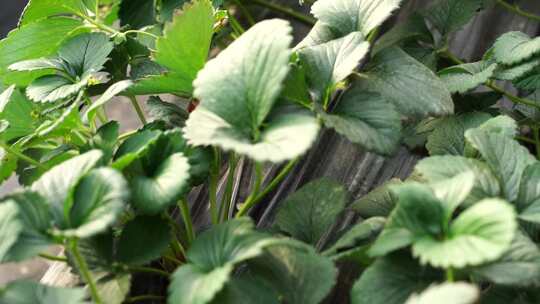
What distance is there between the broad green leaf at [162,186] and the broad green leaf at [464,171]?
0.20m

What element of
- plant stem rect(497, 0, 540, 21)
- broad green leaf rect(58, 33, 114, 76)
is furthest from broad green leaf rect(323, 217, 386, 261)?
plant stem rect(497, 0, 540, 21)

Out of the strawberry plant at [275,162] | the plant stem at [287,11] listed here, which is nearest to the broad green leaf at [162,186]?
the strawberry plant at [275,162]

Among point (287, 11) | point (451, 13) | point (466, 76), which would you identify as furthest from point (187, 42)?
point (287, 11)

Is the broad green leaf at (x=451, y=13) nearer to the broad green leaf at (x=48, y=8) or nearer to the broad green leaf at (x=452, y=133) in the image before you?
the broad green leaf at (x=452, y=133)

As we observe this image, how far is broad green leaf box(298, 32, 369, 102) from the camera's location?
2.10 ft

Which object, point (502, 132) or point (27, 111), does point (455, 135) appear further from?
point (27, 111)

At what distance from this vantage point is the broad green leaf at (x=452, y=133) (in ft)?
2.37

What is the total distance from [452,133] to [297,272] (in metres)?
0.27

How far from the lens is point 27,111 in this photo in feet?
2.46

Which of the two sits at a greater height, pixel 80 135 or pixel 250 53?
pixel 250 53

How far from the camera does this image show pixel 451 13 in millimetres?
934

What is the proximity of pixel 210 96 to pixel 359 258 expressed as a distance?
0.19m

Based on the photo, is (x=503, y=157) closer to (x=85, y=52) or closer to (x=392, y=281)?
(x=392, y=281)

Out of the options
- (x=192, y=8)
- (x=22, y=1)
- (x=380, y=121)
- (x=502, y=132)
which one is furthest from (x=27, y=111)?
(x=22, y=1)
